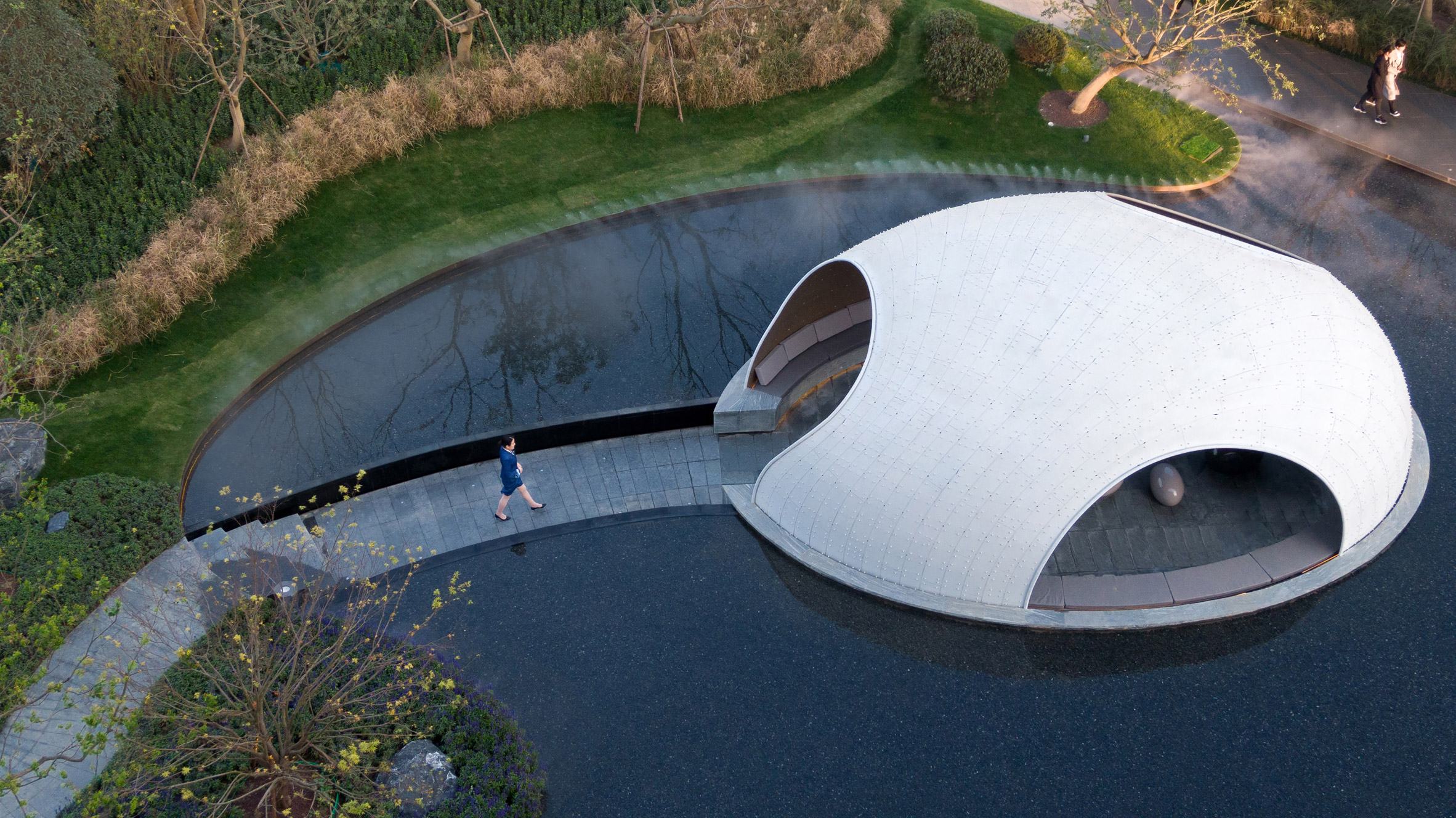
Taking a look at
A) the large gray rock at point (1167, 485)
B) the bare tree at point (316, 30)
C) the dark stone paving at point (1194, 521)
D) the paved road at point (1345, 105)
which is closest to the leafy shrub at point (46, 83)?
the bare tree at point (316, 30)

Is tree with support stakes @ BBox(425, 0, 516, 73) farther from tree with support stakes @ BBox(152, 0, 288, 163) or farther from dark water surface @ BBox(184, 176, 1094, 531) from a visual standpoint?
dark water surface @ BBox(184, 176, 1094, 531)

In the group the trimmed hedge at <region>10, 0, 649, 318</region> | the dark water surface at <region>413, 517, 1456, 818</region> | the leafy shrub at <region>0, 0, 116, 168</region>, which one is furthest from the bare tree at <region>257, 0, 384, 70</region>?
the dark water surface at <region>413, 517, 1456, 818</region>

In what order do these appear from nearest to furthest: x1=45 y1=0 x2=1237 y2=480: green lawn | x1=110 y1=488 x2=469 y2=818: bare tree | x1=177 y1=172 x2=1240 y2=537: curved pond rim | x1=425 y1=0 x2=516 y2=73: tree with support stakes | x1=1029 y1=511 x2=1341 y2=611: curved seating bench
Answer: x1=110 y1=488 x2=469 y2=818: bare tree < x1=1029 y1=511 x2=1341 y2=611: curved seating bench < x1=177 y1=172 x2=1240 y2=537: curved pond rim < x1=45 y1=0 x2=1237 y2=480: green lawn < x1=425 y1=0 x2=516 y2=73: tree with support stakes

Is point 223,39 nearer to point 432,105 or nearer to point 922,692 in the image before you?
point 432,105

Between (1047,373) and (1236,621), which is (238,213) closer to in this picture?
(1047,373)

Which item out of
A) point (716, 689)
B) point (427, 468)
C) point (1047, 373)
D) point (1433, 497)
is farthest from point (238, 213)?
point (1433, 497)

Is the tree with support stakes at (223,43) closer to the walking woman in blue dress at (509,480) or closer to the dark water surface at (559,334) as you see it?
the dark water surface at (559,334)
